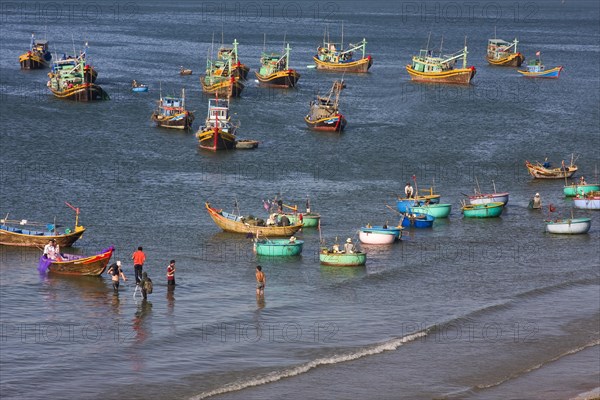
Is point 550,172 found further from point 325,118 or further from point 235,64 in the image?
point 235,64

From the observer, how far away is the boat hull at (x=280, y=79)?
341 feet

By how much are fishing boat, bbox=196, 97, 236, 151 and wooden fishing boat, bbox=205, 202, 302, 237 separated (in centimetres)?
2148

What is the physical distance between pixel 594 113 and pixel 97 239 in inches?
2215

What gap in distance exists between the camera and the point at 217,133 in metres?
72.6

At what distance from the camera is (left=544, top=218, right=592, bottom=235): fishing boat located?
5319 cm

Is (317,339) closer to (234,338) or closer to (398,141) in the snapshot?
(234,338)

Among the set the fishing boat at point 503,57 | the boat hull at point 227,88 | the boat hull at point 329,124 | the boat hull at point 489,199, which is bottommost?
the boat hull at point 489,199

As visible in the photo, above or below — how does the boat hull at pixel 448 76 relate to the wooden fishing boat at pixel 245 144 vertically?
above

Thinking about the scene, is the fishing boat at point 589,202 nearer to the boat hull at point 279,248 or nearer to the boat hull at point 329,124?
the boat hull at point 279,248

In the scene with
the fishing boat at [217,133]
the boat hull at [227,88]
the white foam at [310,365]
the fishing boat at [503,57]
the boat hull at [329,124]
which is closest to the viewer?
the white foam at [310,365]

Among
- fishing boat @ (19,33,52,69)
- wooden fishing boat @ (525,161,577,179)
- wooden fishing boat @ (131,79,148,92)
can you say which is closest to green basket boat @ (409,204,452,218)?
wooden fishing boat @ (525,161,577,179)

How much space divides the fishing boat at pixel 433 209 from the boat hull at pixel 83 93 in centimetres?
4462

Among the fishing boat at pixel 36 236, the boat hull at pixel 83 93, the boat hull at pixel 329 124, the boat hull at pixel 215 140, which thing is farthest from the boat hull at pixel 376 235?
the boat hull at pixel 83 93

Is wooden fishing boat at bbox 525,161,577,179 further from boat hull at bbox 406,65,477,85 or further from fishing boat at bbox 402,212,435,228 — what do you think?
boat hull at bbox 406,65,477,85
